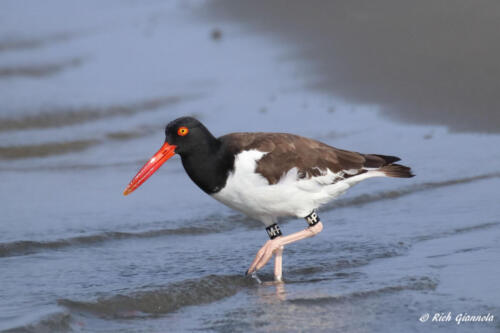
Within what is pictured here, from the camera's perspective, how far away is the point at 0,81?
45.2 feet

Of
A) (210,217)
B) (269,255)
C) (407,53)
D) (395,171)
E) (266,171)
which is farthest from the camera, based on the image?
(407,53)

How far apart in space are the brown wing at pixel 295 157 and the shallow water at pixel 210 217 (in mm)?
647

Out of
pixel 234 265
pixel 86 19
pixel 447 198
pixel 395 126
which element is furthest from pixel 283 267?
pixel 86 19

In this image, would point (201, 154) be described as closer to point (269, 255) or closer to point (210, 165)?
point (210, 165)

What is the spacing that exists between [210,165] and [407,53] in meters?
6.42

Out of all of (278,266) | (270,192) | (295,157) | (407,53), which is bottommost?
(278,266)

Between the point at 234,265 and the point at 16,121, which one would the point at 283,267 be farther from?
the point at 16,121

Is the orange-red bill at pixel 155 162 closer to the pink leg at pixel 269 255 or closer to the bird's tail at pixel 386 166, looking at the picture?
the pink leg at pixel 269 255

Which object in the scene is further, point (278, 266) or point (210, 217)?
point (210, 217)

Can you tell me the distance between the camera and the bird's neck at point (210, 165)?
5793 millimetres

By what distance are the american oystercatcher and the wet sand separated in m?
3.53

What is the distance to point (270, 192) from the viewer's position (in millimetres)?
5844

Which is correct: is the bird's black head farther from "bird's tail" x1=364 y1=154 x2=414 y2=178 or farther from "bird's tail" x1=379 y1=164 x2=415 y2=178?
"bird's tail" x1=379 y1=164 x2=415 y2=178

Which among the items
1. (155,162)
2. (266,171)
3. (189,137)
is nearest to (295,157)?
(266,171)
